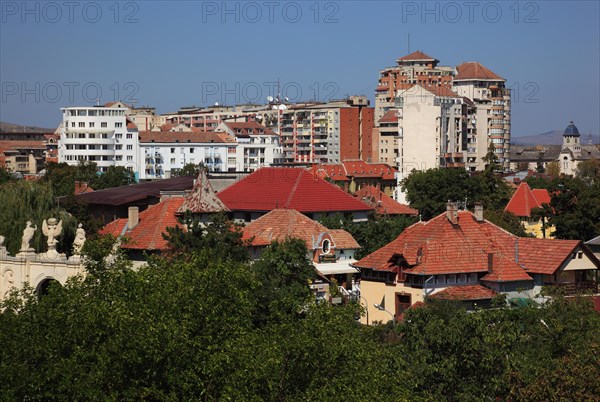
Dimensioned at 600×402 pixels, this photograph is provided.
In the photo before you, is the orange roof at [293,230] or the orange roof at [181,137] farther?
the orange roof at [181,137]

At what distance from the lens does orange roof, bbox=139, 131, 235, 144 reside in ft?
575

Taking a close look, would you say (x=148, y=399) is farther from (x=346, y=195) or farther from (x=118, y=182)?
(x=118, y=182)

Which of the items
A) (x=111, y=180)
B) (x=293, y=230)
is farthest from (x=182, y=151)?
(x=293, y=230)

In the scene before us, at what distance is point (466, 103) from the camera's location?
164 m

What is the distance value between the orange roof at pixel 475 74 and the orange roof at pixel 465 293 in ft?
468

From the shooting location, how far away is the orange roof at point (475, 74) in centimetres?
19312

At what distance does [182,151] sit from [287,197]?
9821cm

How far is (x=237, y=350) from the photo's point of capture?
103 ft

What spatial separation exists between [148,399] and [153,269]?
8.24 metres

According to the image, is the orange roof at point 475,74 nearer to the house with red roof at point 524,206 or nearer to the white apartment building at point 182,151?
the white apartment building at point 182,151

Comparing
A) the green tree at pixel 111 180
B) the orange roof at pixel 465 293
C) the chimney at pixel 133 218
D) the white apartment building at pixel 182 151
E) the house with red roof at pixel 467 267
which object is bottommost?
the orange roof at pixel 465 293

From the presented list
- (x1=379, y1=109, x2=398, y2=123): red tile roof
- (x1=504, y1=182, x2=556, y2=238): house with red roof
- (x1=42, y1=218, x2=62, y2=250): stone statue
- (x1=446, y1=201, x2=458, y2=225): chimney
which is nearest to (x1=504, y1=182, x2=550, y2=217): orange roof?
(x1=504, y1=182, x2=556, y2=238): house with red roof

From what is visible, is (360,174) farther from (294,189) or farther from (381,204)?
(294,189)

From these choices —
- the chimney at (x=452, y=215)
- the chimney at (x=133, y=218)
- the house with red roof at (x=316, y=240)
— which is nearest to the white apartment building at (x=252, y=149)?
the house with red roof at (x=316, y=240)
